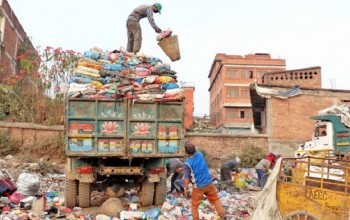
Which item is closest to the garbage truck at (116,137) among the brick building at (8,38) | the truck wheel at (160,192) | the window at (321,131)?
the truck wheel at (160,192)

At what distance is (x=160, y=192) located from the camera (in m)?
7.49

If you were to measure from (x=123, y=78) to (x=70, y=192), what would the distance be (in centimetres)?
224

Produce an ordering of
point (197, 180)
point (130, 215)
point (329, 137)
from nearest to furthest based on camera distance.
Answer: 1. point (197, 180)
2. point (130, 215)
3. point (329, 137)

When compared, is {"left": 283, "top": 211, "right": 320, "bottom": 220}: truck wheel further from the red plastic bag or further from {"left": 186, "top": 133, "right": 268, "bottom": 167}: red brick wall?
{"left": 186, "top": 133, "right": 268, "bottom": 167}: red brick wall

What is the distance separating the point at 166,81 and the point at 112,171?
1.83 meters

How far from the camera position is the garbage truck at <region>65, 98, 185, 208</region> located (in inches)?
252

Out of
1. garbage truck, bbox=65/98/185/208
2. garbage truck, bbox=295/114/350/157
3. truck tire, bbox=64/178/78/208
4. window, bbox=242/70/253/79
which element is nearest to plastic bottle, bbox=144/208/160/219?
garbage truck, bbox=65/98/185/208

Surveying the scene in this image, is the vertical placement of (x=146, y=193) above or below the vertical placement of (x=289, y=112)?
below

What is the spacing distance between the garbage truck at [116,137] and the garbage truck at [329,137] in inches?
253

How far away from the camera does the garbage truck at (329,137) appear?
11938 millimetres

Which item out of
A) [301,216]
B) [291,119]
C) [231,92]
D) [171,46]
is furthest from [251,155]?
[231,92]

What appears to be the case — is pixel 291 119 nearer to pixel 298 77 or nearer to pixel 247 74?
pixel 298 77

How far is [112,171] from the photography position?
6664mm

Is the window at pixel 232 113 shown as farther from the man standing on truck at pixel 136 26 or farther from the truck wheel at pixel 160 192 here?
the truck wheel at pixel 160 192
